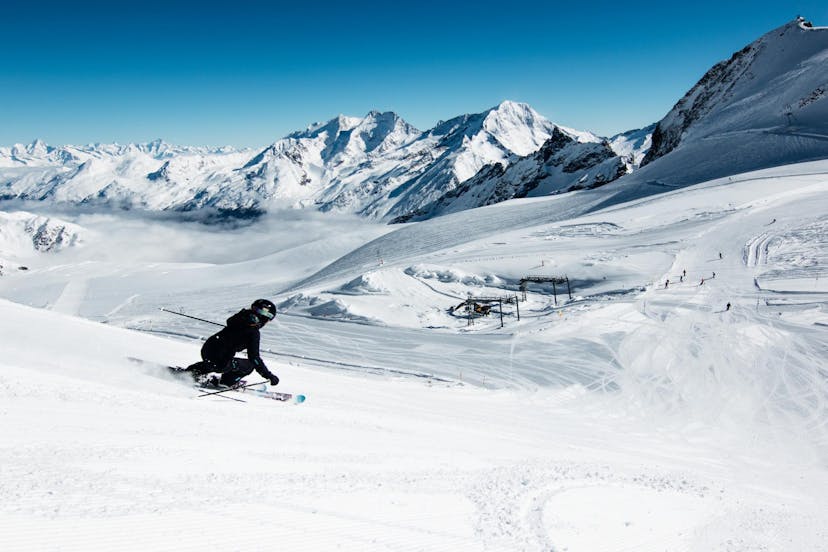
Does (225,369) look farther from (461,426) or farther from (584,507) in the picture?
(584,507)

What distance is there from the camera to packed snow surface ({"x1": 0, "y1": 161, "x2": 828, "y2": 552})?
484cm

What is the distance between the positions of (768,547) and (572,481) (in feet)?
8.38

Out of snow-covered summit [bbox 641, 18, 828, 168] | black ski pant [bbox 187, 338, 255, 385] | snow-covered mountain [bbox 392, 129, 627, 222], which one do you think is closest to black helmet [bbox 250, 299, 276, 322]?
black ski pant [bbox 187, 338, 255, 385]

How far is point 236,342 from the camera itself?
937cm

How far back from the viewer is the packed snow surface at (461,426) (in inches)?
191

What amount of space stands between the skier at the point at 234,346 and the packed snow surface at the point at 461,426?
572 mm

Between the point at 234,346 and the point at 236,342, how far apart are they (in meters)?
0.09

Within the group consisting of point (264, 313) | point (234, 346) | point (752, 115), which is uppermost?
point (752, 115)

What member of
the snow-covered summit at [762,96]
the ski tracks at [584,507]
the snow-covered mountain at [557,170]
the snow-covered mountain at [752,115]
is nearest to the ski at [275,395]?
the ski tracks at [584,507]

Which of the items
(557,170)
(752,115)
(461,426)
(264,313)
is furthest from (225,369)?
(557,170)

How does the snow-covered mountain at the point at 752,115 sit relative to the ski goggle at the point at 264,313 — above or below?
above

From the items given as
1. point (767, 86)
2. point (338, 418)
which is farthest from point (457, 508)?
point (767, 86)

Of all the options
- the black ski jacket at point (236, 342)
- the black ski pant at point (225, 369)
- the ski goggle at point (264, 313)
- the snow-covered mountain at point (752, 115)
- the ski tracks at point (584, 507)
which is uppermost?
the snow-covered mountain at point (752, 115)

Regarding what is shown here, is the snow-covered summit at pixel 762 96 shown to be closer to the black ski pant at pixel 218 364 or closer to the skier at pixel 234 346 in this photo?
the skier at pixel 234 346
